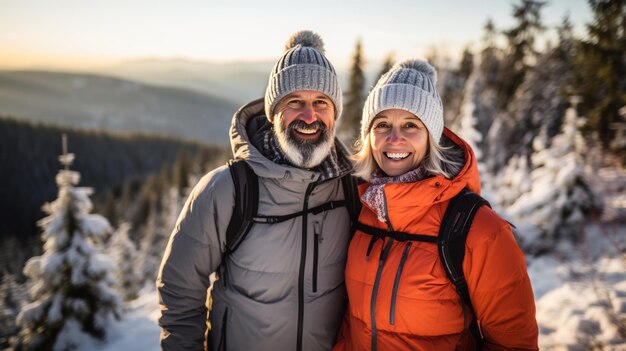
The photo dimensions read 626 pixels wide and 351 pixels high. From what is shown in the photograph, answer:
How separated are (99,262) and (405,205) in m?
8.30

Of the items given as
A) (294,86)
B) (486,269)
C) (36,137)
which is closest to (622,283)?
(486,269)

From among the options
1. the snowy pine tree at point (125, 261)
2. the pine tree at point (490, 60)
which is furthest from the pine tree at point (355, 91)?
the snowy pine tree at point (125, 261)

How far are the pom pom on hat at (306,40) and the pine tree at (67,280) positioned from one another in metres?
6.78

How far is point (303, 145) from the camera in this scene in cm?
319

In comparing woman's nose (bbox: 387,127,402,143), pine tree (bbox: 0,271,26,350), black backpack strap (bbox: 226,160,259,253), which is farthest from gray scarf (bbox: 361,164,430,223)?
pine tree (bbox: 0,271,26,350)

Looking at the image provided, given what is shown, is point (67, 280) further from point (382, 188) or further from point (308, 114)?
point (382, 188)

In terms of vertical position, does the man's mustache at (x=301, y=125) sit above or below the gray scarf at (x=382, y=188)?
above

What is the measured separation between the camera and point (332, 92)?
347cm

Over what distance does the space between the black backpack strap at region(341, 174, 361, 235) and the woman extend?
0.20 metres

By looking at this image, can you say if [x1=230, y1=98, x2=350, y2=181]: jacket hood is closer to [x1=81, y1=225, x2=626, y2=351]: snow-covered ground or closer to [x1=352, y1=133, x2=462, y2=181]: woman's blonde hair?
[x1=352, y1=133, x2=462, y2=181]: woman's blonde hair

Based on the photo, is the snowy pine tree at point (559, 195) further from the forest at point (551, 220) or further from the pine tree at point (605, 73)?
the pine tree at point (605, 73)

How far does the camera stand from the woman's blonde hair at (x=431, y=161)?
278 cm

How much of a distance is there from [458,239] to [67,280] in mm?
9132

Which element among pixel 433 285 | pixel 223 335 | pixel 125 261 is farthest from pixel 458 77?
pixel 223 335
